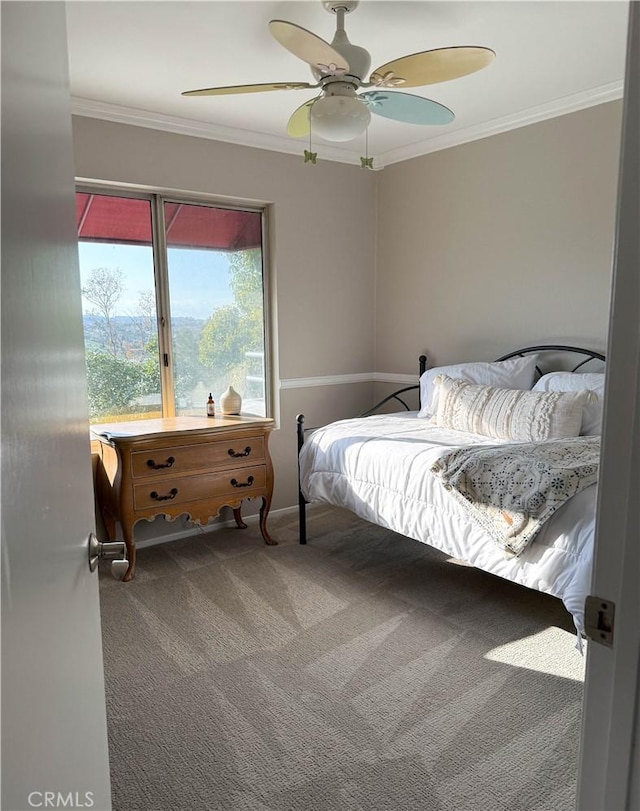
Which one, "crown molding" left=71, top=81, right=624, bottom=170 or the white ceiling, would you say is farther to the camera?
"crown molding" left=71, top=81, right=624, bottom=170

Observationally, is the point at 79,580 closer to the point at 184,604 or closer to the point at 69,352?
the point at 69,352

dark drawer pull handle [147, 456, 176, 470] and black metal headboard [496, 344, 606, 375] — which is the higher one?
black metal headboard [496, 344, 606, 375]

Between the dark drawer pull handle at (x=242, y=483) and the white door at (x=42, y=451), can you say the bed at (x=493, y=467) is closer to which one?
the dark drawer pull handle at (x=242, y=483)

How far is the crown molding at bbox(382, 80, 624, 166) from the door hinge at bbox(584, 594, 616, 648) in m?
2.74

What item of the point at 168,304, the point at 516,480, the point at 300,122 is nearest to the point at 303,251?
the point at 168,304

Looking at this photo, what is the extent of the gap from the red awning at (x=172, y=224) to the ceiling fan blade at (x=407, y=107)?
1.65m

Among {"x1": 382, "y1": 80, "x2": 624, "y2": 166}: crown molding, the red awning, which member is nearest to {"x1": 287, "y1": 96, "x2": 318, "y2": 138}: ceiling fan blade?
the red awning

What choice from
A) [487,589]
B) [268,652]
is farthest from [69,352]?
[487,589]

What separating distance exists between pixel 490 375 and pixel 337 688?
2089 mm

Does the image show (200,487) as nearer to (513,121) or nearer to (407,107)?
(407,107)

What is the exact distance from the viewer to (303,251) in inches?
161

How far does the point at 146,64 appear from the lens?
2645 millimetres

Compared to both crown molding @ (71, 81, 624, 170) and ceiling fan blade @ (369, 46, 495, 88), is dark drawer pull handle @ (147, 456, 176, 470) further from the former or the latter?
ceiling fan blade @ (369, 46, 495, 88)

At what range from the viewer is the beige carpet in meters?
1.70
